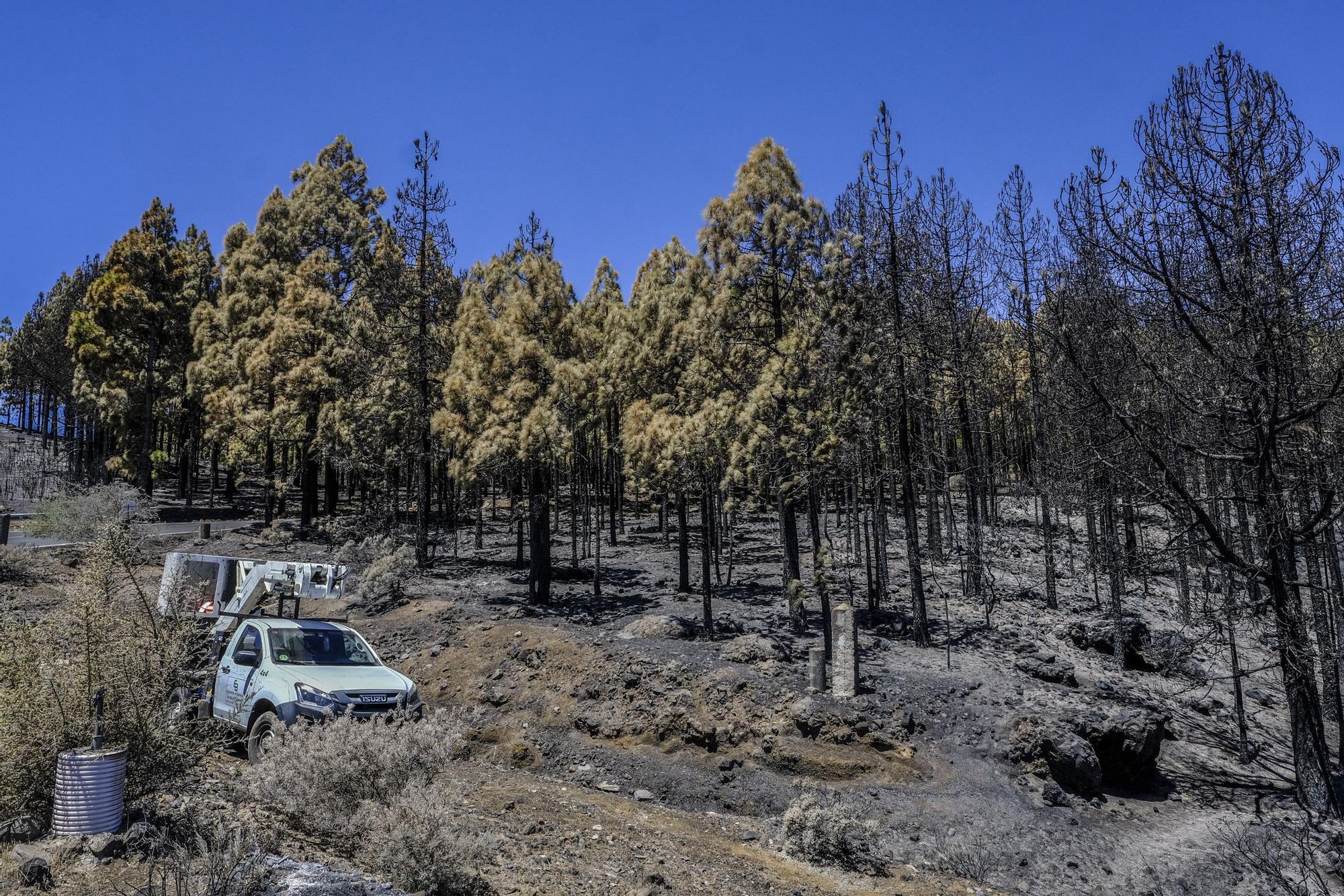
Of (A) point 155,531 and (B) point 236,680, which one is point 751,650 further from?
(A) point 155,531

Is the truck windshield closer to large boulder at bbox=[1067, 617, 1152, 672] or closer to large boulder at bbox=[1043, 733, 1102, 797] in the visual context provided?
large boulder at bbox=[1043, 733, 1102, 797]

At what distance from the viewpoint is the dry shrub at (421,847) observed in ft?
20.4

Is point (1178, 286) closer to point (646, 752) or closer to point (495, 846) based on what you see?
point (646, 752)

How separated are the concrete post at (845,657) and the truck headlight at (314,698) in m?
8.19

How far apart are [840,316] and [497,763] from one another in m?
11.2

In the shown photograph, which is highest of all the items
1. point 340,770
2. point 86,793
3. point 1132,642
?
point 86,793

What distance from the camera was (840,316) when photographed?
55.7 ft

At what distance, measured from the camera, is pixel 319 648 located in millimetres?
10672

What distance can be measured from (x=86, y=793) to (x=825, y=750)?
9474 mm

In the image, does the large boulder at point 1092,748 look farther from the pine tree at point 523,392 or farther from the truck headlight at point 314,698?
the pine tree at point 523,392

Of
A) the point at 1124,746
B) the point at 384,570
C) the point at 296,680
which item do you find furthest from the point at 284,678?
the point at 384,570

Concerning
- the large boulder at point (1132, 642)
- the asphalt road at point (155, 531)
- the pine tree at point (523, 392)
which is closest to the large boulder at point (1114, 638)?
the large boulder at point (1132, 642)

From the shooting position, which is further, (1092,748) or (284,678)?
(1092,748)

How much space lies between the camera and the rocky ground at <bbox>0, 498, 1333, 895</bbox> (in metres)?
9.09
